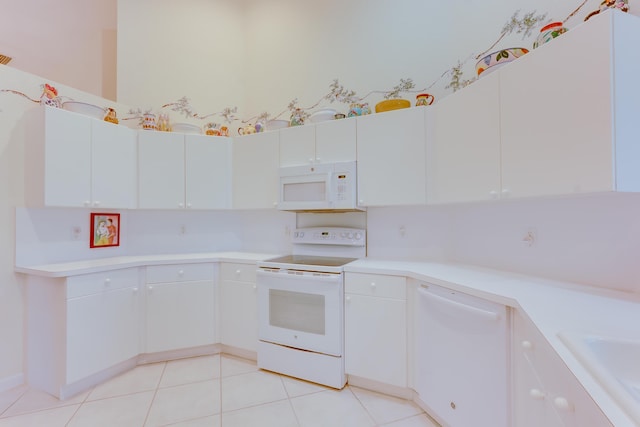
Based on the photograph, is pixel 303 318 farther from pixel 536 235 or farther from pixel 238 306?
pixel 536 235

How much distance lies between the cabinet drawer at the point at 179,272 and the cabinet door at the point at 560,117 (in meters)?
2.36

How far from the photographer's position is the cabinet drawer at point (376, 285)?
1.91 metres

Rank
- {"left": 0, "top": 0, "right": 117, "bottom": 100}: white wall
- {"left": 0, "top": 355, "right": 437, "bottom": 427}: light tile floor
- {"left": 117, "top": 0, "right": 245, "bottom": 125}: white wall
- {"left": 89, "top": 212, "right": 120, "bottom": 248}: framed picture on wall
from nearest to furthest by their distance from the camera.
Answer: {"left": 0, "top": 355, "right": 437, "bottom": 427}: light tile floor → {"left": 89, "top": 212, "right": 120, "bottom": 248}: framed picture on wall → {"left": 117, "top": 0, "right": 245, "bottom": 125}: white wall → {"left": 0, "top": 0, "right": 117, "bottom": 100}: white wall

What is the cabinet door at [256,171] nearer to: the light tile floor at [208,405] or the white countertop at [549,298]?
the white countertop at [549,298]

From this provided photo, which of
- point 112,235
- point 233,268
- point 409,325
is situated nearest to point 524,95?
point 409,325

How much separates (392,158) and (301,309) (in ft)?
4.55

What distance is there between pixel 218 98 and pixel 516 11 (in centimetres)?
281

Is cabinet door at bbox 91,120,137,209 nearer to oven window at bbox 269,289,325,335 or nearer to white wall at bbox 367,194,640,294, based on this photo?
oven window at bbox 269,289,325,335

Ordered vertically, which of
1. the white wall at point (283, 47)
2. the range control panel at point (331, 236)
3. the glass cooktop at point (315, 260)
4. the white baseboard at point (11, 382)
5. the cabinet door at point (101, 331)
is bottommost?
the white baseboard at point (11, 382)

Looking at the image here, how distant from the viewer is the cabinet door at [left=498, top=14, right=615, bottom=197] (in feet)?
3.63

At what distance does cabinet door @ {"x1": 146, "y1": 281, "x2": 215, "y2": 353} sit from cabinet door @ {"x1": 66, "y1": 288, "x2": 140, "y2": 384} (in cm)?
12

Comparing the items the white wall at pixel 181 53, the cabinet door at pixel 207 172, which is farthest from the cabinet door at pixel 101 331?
the white wall at pixel 181 53

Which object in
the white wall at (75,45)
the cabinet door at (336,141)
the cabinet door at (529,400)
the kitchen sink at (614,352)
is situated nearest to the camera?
the kitchen sink at (614,352)

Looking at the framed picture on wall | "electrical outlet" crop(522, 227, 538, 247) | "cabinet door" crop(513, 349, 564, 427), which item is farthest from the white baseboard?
"electrical outlet" crop(522, 227, 538, 247)
